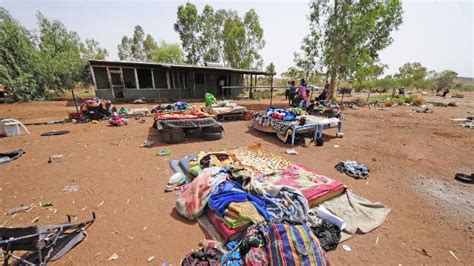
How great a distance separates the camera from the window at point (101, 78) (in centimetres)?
1274

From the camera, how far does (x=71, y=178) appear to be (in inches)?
153

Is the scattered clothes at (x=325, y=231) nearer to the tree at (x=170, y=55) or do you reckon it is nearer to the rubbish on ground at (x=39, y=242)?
the rubbish on ground at (x=39, y=242)

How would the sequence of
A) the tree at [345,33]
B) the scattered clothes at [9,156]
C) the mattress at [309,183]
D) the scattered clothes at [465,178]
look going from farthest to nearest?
the tree at [345,33]
the scattered clothes at [9,156]
the scattered clothes at [465,178]
the mattress at [309,183]

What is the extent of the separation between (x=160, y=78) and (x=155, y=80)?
1.37 feet

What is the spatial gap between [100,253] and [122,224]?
470mm

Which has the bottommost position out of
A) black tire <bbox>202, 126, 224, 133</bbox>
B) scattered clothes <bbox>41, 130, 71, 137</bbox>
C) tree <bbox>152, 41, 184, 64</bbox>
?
scattered clothes <bbox>41, 130, 71, 137</bbox>

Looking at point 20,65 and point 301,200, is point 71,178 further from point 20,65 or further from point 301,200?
point 20,65

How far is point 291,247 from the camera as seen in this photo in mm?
1896

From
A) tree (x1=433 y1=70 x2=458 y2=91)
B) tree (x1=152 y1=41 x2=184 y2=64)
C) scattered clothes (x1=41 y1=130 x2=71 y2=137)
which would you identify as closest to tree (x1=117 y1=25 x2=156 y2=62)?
tree (x1=152 y1=41 x2=184 y2=64)

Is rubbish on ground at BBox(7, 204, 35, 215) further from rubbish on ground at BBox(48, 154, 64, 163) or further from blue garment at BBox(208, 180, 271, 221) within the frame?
blue garment at BBox(208, 180, 271, 221)

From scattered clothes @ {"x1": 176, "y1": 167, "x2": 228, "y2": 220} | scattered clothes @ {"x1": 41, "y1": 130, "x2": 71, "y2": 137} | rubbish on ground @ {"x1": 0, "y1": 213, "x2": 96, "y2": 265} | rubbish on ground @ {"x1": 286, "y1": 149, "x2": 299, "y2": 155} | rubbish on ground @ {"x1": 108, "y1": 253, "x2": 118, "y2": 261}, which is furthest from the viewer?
scattered clothes @ {"x1": 41, "y1": 130, "x2": 71, "y2": 137}

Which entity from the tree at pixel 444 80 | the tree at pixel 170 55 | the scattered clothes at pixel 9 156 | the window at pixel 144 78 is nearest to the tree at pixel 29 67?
the window at pixel 144 78

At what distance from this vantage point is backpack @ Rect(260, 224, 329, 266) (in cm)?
185

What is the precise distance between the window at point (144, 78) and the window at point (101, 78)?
198 centimetres
